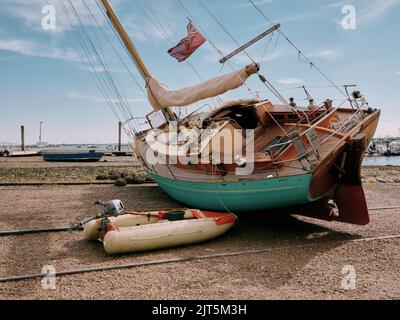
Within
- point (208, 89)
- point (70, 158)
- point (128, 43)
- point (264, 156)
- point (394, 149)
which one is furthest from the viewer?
point (394, 149)

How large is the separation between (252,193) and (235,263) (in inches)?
91.6

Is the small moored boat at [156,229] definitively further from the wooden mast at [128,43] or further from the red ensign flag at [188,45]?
the wooden mast at [128,43]

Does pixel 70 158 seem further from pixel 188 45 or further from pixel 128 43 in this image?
pixel 188 45

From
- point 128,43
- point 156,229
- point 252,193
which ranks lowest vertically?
point 156,229

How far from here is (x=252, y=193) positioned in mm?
9164

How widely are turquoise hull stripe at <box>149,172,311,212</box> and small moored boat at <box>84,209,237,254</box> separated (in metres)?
0.60

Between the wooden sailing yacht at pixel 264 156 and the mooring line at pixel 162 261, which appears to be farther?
the wooden sailing yacht at pixel 264 156

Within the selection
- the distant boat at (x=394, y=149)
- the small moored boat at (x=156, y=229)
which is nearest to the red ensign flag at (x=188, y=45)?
the small moored boat at (x=156, y=229)

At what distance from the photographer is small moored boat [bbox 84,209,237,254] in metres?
7.70

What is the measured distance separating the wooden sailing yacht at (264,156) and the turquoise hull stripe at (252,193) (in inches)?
1.0

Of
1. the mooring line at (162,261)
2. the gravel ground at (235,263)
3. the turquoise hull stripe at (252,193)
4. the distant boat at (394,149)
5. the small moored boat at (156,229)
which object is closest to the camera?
the gravel ground at (235,263)

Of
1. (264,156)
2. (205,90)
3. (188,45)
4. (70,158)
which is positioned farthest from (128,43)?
(70,158)

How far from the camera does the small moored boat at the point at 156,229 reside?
303 inches
